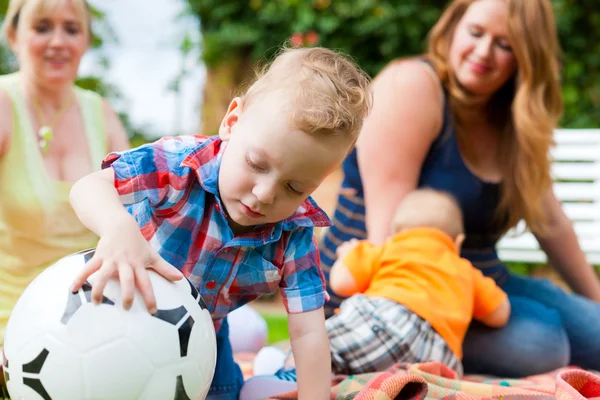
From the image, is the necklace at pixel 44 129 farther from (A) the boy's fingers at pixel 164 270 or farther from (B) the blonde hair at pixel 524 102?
(B) the blonde hair at pixel 524 102

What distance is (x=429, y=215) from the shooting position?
2670 mm

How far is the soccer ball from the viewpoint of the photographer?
1491mm

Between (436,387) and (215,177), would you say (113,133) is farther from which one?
(436,387)

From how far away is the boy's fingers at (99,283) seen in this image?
58.9 inches

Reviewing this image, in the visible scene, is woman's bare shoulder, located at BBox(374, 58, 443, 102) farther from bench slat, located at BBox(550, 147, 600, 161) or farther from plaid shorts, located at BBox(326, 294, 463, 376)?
bench slat, located at BBox(550, 147, 600, 161)

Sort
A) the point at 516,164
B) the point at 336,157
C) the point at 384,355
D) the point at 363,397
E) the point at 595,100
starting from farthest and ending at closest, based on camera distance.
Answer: the point at 595,100 → the point at 516,164 → the point at 384,355 → the point at 363,397 → the point at 336,157

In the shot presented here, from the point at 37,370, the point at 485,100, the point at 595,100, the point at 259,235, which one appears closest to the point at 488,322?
the point at 485,100

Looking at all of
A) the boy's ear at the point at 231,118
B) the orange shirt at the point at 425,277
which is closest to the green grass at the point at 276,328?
the orange shirt at the point at 425,277

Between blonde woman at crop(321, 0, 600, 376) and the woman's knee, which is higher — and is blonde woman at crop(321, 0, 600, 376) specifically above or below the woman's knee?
above

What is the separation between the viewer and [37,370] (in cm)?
152

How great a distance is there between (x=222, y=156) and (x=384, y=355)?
975 millimetres

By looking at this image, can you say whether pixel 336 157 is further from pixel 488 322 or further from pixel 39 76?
pixel 39 76

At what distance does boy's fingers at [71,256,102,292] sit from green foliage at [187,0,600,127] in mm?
5018

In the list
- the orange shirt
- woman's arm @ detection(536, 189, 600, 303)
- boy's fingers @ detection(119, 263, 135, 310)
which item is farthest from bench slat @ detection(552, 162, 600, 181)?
boy's fingers @ detection(119, 263, 135, 310)
